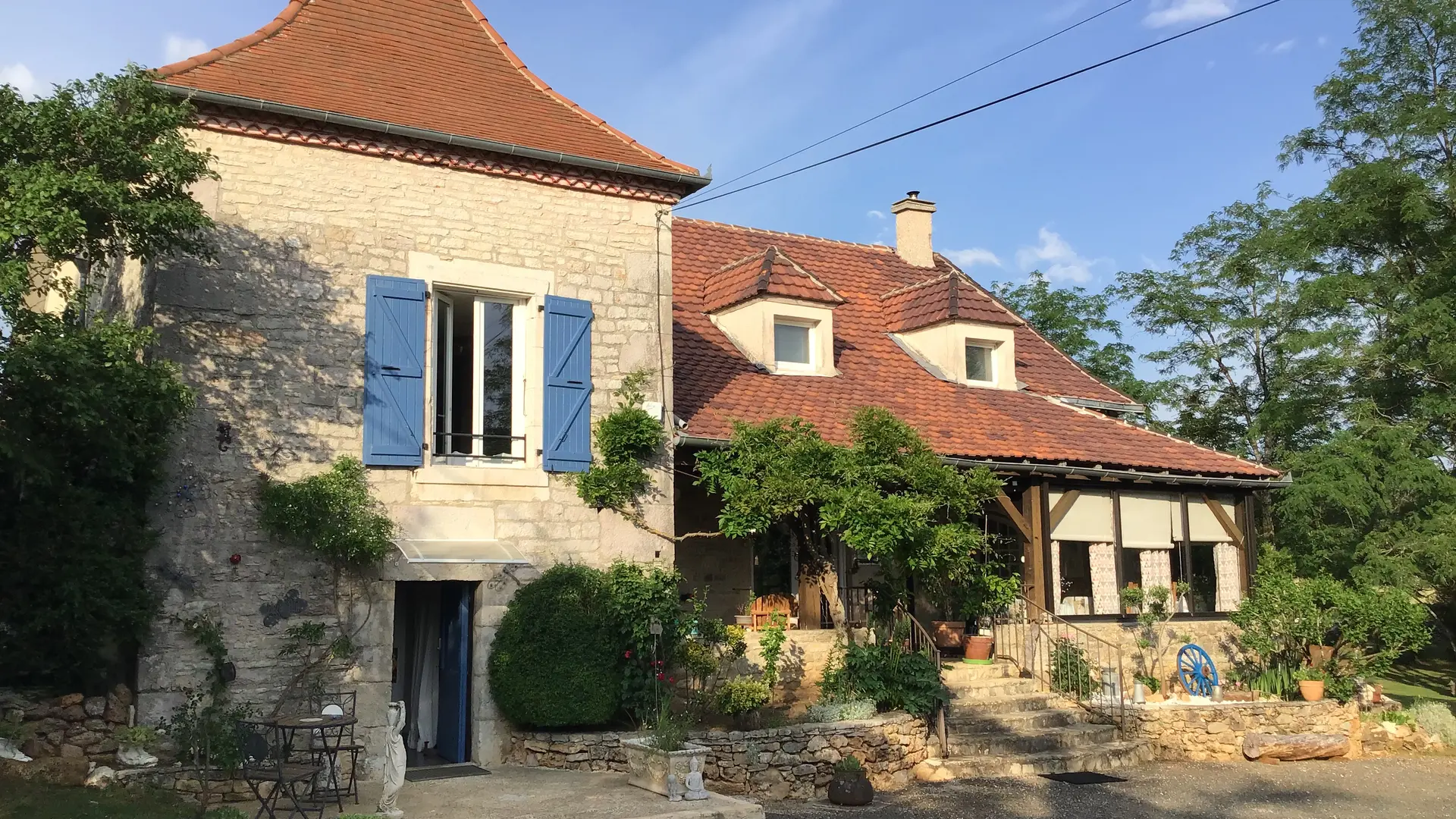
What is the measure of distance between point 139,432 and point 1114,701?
1065 centimetres

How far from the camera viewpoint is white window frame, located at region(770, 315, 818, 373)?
1496 cm

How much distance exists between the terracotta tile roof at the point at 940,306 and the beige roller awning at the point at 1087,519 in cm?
287

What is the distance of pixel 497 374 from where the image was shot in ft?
35.7

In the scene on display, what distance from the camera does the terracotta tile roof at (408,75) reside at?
394 inches

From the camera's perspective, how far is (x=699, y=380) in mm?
13453

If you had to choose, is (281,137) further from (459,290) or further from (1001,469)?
(1001,469)

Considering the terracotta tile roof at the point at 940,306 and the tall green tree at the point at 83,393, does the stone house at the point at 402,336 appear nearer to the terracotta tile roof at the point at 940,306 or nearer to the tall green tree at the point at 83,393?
the tall green tree at the point at 83,393

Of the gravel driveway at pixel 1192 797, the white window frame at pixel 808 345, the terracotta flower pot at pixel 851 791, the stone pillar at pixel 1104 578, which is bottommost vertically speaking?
the gravel driveway at pixel 1192 797

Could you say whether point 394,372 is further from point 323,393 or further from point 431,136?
point 431,136

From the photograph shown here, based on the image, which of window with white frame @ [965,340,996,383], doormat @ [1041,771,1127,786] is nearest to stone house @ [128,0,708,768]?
doormat @ [1041,771,1127,786]

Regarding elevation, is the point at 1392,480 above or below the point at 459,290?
below

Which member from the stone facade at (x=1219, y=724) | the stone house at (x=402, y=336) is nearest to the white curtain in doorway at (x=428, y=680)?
the stone house at (x=402, y=336)

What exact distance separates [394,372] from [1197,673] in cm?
1068

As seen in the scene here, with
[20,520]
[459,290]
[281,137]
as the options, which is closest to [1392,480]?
[459,290]
